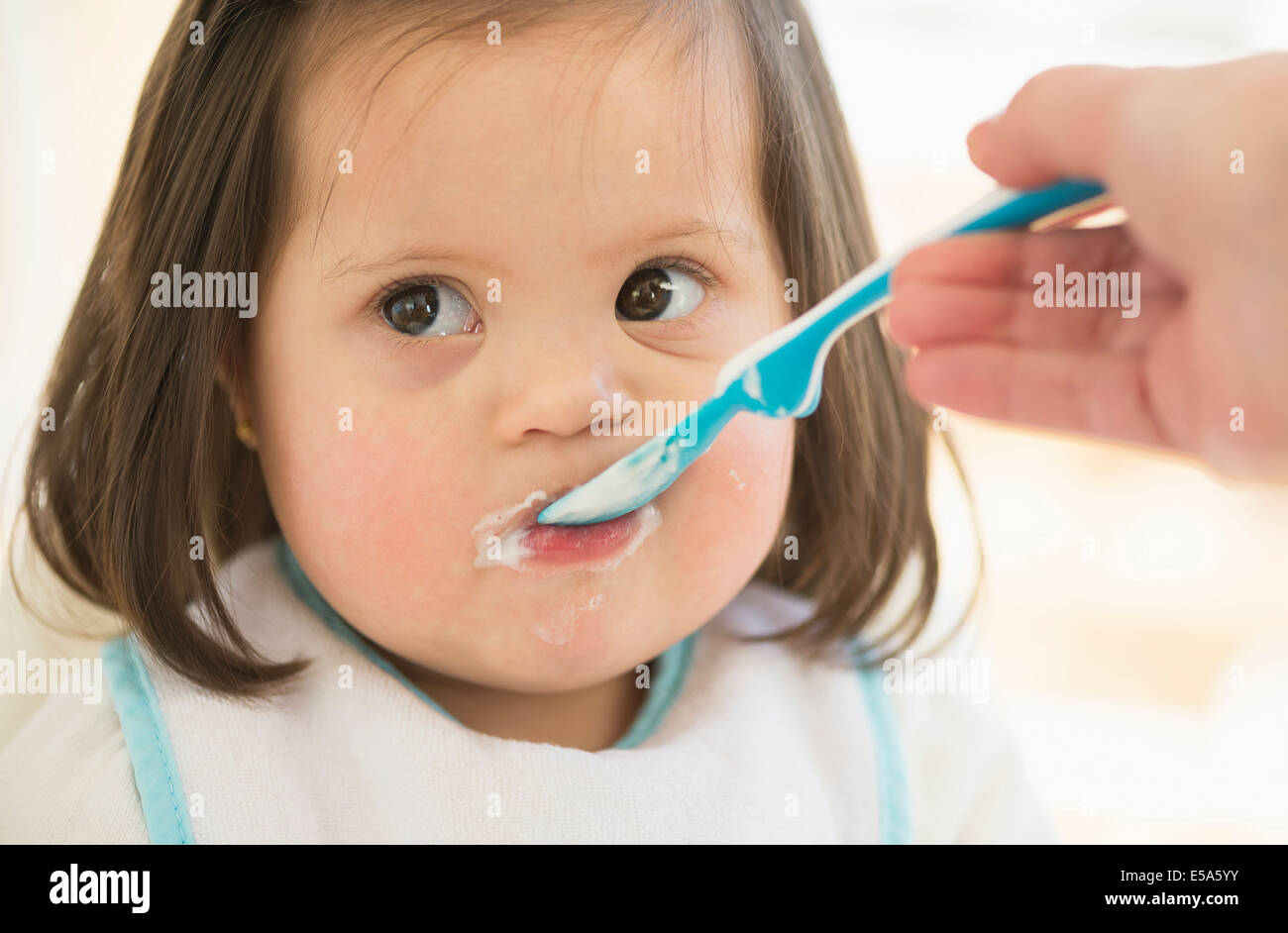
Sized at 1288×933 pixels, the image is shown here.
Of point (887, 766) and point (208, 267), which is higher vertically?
point (208, 267)

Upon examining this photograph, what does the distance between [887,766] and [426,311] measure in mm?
553

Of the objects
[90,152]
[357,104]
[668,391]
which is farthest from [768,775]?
[90,152]

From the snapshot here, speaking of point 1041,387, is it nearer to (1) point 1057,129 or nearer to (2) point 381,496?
(1) point 1057,129

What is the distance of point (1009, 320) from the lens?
713 mm

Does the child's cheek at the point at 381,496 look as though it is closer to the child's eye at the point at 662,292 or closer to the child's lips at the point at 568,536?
the child's lips at the point at 568,536

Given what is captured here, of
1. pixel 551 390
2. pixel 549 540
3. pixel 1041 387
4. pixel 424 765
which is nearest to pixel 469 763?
pixel 424 765

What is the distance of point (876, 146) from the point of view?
148 centimetres

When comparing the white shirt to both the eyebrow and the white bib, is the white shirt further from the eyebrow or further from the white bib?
the eyebrow

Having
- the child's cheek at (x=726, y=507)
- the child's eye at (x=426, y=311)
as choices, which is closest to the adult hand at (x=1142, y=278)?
the child's cheek at (x=726, y=507)

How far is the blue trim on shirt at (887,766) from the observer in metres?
0.96

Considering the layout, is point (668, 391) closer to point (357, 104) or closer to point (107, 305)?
point (357, 104)

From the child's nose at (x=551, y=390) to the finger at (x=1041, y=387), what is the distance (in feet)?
0.66

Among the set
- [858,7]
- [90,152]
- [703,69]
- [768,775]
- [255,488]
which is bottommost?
[768,775]

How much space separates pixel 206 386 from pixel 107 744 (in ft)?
0.84
